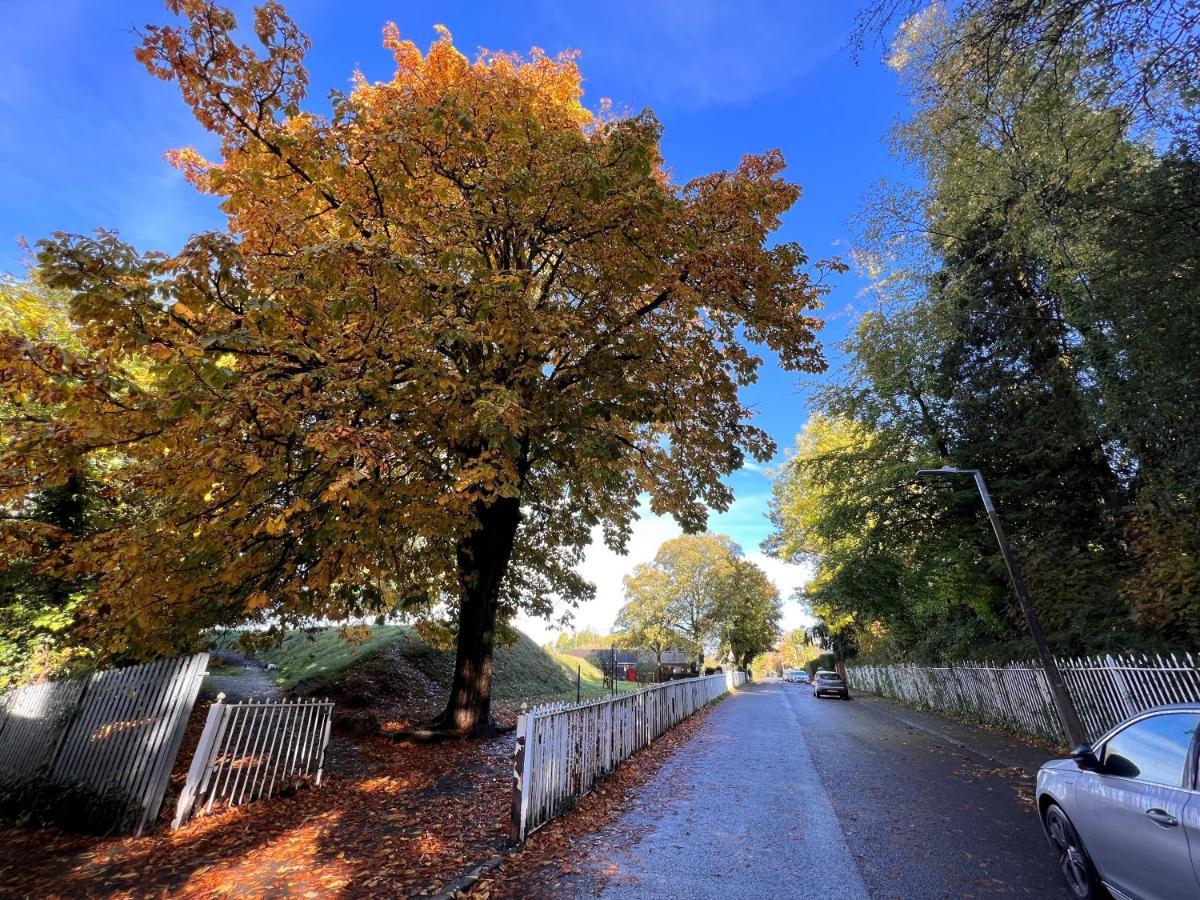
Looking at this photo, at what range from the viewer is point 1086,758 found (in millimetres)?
4207

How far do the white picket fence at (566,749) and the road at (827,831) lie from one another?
835 millimetres

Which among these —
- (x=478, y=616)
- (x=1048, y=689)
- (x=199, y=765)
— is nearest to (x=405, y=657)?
(x=478, y=616)

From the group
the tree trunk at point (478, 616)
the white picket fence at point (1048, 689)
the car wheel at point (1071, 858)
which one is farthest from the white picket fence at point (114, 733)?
the white picket fence at point (1048, 689)

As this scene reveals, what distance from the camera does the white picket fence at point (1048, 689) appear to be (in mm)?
8781

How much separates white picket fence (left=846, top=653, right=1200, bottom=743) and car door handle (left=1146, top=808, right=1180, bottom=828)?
7.59 feet

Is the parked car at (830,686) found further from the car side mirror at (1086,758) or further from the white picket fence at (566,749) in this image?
the car side mirror at (1086,758)

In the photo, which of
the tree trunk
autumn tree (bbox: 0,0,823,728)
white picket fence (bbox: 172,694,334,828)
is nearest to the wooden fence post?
white picket fence (bbox: 172,694,334,828)

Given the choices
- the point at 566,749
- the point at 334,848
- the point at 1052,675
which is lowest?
the point at 334,848

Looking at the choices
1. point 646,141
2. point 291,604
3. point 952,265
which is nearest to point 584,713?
point 291,604

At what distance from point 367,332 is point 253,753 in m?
5.67

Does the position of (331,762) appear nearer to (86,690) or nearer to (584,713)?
(86,690)

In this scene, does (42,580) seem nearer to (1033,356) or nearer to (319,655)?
(319,655)

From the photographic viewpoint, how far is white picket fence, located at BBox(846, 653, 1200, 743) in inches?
346

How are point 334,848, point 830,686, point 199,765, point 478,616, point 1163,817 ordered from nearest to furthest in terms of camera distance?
point 1163,817
point 334,848
point 199,765
point 478,616
point 830,686
